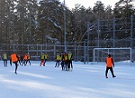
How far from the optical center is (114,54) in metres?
35.3

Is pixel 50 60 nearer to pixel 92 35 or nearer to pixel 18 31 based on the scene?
pixel 92 35

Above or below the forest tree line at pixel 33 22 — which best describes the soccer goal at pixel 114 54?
below

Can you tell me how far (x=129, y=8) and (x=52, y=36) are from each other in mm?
14541

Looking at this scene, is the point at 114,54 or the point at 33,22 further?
the point at 33,22

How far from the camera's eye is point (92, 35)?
47969mm

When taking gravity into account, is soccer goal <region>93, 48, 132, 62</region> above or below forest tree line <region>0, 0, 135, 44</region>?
below

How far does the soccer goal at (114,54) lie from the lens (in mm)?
34125

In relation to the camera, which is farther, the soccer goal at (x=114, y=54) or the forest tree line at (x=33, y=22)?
the forest tree line at (x=33, y=22)

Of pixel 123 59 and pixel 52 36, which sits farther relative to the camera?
pixel 52 36

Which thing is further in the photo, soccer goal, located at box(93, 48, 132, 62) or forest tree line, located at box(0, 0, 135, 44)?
forest tree line, located at box(0, 0, 135, 44)

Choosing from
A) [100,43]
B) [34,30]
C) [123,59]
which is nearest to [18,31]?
[34,30]

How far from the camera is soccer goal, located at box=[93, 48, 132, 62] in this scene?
34.1 metres

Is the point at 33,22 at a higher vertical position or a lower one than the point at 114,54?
higher

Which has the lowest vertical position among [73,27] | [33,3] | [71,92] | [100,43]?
[71,92]
